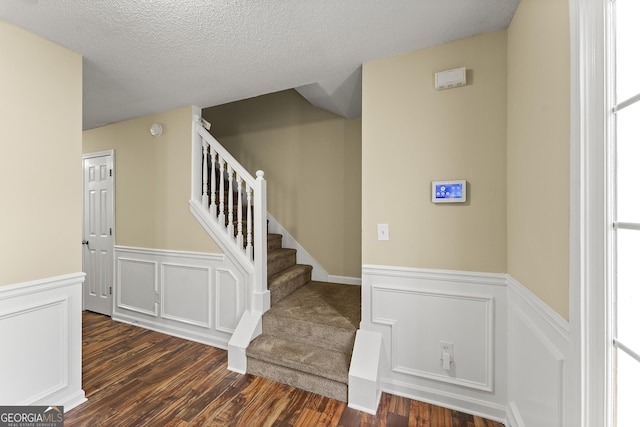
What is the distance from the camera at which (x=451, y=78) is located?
67.4 inches

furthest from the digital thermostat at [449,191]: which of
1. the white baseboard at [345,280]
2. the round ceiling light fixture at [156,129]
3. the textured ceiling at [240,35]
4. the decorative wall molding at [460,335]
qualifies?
the round ceiling light fixture at [156,129]

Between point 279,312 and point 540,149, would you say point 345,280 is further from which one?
point 540,149

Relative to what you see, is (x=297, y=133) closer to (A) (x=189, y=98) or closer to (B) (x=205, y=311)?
(A) (x=189, y=98)

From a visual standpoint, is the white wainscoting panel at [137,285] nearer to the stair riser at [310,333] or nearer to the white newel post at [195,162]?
the white newel post at [195,162]

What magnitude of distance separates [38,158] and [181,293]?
67.5 inches

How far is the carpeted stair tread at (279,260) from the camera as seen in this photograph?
2.94 metres

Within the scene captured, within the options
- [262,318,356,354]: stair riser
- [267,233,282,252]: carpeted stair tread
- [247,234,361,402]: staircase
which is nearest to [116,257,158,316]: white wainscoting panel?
[267,233,282,252]: carpeted stair tread

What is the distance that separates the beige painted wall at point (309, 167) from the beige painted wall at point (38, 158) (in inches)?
80.1

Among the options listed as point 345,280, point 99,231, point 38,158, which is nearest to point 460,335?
point 345,280

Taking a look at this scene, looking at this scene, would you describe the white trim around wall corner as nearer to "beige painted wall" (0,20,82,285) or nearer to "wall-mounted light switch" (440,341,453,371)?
"wall-mounted light switch" (440,341,453,371)

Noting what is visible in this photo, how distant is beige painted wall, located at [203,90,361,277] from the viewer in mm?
3211

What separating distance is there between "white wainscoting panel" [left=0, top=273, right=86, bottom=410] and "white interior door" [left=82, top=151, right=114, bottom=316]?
172 cm

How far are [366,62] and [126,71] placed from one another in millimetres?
1881
